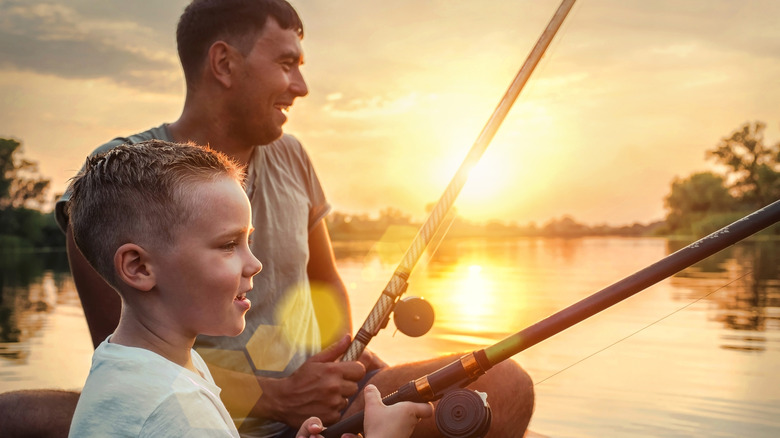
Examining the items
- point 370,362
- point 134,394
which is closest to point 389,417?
point 134,394

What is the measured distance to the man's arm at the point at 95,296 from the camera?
207 centimetres

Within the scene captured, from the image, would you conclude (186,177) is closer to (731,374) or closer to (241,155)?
(241,155)

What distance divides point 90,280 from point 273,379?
60 cm

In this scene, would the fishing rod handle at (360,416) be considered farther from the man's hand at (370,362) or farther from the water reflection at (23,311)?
the water reflection at (23,311)

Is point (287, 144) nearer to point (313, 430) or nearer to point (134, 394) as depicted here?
point (313, 430)

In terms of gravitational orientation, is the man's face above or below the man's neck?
above

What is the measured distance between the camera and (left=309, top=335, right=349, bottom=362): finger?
2.08 metres

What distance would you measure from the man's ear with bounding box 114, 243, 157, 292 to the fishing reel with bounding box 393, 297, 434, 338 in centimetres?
86

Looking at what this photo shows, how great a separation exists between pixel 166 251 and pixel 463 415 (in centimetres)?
69

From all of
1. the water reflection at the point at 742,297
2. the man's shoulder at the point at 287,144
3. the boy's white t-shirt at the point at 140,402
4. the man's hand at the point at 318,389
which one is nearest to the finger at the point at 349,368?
the man's hand at the point at 318,389

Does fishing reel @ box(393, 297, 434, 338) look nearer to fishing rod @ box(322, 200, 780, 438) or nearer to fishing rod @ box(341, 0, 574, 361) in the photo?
fishing rod @ box(341, 0, 574, 361)

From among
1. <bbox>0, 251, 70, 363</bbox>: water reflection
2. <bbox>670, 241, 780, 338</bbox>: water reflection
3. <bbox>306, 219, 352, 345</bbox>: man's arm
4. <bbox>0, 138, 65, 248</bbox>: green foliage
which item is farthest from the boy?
<bbox>0, 138, 65, 248</bbox>: green foliage

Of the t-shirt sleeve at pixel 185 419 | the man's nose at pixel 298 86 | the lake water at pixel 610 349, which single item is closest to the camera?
the t-shirt sleeve at pixel 185 419

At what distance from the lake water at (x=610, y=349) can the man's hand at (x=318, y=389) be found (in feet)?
1.19
